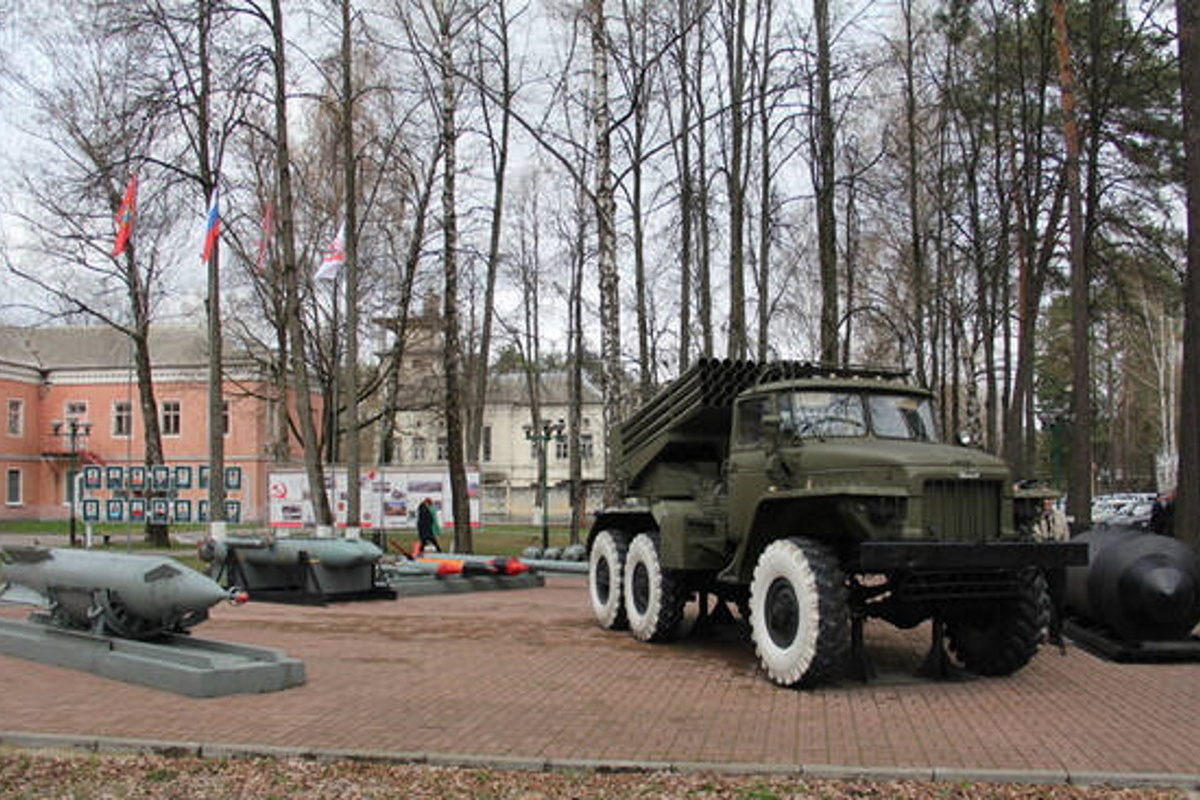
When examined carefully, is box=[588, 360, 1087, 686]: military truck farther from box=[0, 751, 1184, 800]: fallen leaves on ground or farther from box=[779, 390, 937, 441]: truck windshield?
box=[0, 751, 1184, 800]: fallen leaves on ground

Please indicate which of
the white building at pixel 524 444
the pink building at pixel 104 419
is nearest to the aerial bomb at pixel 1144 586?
the pink building at pixel 104 419

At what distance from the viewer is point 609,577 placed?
42.5 ft

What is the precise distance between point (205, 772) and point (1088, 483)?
1722 centimetres

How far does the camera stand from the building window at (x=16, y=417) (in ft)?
186

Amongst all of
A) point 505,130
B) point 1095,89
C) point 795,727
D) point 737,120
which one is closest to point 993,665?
point 795,727

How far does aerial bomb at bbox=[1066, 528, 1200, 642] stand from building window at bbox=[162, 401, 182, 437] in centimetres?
5386

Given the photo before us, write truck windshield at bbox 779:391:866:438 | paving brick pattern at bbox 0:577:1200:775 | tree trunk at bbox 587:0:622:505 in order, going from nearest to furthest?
paving brick pattern at bbox 0:577:1200:775 → truck windshield at bbox 779:391:866:438 → tree trunk at bbox 587:0:622:505

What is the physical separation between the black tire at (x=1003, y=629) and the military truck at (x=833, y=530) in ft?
0.05

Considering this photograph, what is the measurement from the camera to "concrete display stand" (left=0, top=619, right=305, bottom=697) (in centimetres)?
870

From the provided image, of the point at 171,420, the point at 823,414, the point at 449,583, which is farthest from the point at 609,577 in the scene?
the point at 171,420

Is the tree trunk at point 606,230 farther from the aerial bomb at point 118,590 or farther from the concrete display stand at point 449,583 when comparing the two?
the aerial bomb at point 118,590

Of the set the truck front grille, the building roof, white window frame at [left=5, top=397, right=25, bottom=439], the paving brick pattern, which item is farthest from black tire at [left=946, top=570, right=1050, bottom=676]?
white window frame at [left=5, top=397, right=25, bottom=439]

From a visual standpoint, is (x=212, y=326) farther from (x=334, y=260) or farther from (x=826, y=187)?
(x=826, y=187)

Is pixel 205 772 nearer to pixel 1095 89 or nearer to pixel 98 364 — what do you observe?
pixel 1095 89
